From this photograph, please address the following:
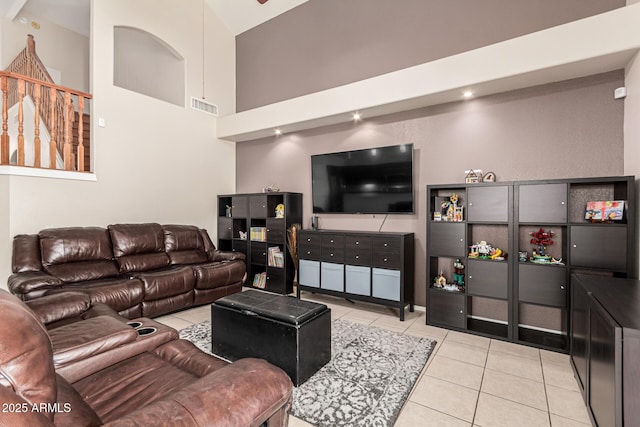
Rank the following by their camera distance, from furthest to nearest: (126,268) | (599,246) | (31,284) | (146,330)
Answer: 1. (126,268)
2. (31,284)
3. (599,246)
4. (146,330)

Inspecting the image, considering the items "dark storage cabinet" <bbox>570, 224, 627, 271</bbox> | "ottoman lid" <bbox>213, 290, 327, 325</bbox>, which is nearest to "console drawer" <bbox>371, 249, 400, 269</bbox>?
"ottoman lid" <bbox>213, 290, 327, 325</bbox>

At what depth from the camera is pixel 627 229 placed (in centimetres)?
246

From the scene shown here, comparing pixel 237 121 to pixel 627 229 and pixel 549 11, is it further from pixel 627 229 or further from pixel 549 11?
pixel 627 229

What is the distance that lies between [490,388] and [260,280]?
347 cm

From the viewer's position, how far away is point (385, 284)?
11.9ft

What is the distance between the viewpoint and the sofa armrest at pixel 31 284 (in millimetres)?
2701

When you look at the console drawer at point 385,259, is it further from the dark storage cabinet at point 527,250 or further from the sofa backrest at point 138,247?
the sofa backrest at point 138,247

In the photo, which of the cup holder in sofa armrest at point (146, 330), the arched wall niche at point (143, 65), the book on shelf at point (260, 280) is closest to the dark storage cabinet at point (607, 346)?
the cup holder in sofa armrest at point (146, 330)

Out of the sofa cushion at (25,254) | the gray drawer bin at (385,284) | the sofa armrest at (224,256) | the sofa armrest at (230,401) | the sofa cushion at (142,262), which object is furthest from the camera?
the sofa armrest at (224,256)

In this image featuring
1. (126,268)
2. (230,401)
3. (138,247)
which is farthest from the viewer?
(138,247)

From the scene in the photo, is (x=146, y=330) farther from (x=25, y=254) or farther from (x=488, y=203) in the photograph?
(x=488, y=203)

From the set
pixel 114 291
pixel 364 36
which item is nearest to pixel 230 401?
pixel 114 291

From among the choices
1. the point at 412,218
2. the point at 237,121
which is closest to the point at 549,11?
the point at 412,218

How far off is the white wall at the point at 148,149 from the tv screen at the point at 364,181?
6.85 ft
